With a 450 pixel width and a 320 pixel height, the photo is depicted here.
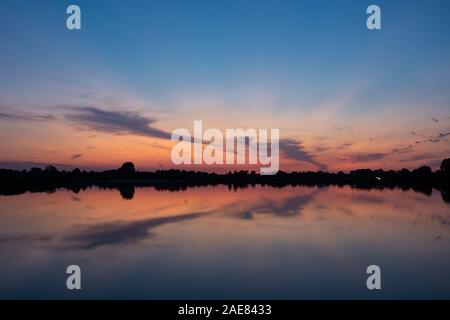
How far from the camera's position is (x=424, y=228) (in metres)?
20.7

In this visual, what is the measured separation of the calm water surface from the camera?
10258 millimetres

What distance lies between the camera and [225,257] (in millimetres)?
13836

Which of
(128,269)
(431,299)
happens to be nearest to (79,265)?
(128,269)

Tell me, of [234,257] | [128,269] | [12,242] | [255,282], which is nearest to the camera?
[255,282]

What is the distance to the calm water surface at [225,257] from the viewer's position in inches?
404

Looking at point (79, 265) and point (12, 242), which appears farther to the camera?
point (12, 242)
